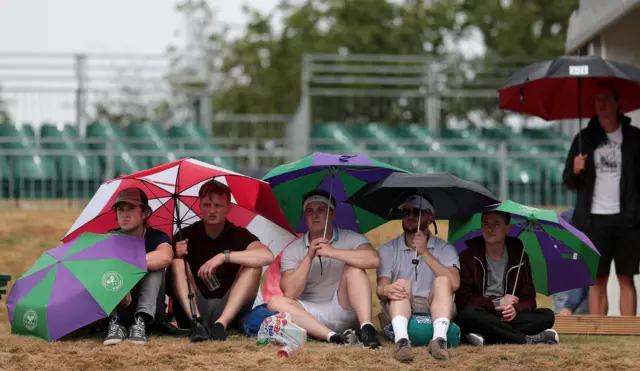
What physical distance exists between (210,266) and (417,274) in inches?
62.3

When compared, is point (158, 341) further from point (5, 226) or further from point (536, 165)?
point (536, 165)

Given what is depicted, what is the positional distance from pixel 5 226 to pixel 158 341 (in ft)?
25.7

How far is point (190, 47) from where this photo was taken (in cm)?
3747

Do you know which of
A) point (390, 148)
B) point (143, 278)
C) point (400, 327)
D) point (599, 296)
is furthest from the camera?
point (390, 148)

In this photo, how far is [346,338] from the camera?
8.16m

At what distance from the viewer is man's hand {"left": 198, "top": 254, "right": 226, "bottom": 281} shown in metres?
8.58

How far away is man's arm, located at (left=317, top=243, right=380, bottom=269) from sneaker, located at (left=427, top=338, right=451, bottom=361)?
0.85 m

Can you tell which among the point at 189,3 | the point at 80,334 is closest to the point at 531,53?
the point at 189,3

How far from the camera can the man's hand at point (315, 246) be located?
27.4 feet

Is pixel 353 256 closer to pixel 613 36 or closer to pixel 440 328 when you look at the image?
pixel 440 328

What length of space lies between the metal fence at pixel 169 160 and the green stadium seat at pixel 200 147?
0.07 feet

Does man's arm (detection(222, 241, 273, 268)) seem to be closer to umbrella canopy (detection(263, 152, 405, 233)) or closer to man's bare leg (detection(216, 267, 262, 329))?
man's bare leg (detection(216, 267, 262, 329))

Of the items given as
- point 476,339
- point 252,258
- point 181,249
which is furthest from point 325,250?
point 476,339

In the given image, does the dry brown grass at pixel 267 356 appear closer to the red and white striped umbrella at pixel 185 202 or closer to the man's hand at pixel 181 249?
the man's hand at pixel 181 249
